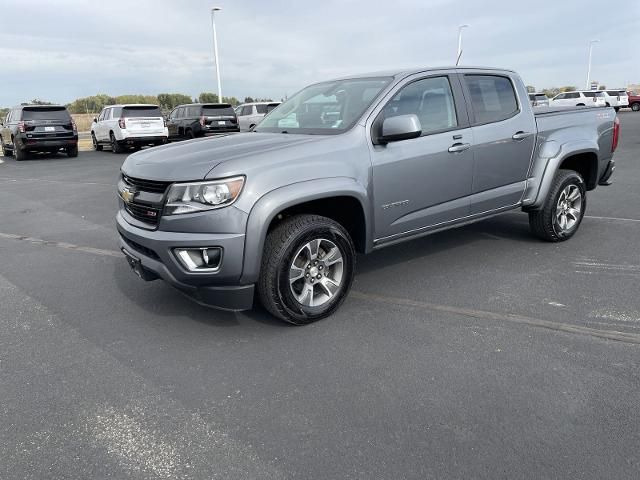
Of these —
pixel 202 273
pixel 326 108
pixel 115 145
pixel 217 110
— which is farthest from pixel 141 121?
pixel 202 273

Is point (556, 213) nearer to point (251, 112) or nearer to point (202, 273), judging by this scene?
point (202, 273)

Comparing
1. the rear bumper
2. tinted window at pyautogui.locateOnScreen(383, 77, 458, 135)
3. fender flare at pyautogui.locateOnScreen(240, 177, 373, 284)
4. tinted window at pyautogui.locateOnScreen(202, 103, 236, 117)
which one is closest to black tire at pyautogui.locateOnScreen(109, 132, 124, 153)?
the rear bumper

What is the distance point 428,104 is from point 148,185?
7.94ft

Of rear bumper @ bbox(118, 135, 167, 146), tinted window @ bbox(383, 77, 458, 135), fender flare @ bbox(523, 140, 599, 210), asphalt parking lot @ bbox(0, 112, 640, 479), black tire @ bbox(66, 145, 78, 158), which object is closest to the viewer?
asphalt parking lot @ bbox(0, 112, 640, 479)

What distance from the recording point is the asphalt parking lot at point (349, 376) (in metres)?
2.41

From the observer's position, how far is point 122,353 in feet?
11.4

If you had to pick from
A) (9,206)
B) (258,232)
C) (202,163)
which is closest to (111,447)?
(258,232)

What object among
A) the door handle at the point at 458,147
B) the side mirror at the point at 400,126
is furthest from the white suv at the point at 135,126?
the side mirror at the point at 400,126

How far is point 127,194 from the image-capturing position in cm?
389

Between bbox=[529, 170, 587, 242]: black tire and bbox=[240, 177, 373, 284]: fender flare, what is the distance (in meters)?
2.82

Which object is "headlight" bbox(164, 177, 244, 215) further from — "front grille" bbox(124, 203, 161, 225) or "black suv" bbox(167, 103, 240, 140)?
"black suv" bbox(167, 103, 240, 140)

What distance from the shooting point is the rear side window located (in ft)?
15.7

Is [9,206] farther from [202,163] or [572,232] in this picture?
[572,232]

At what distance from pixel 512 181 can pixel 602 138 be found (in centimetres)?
155
